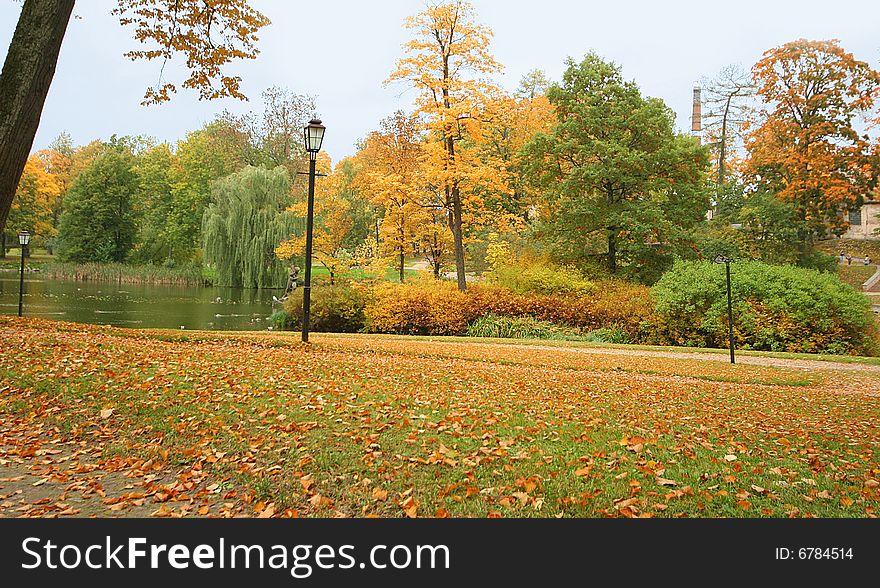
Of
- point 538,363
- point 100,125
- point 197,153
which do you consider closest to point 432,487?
point 538,363

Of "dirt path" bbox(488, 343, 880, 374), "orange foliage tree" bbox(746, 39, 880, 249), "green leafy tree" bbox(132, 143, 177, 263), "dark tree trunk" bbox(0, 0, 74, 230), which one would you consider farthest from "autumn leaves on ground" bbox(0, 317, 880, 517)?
"green leafy tree" bbox(132, 143, 177, 263)

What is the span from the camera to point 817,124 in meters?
22.6

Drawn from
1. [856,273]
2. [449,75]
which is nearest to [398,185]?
[449,75]

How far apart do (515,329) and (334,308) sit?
5.92 m

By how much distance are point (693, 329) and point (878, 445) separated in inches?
503

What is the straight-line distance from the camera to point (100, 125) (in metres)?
51.8

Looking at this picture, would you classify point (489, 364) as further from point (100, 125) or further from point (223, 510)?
point (100, 125)

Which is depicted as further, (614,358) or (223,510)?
(614,358)

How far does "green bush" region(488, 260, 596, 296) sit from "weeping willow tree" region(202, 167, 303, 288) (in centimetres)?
1417

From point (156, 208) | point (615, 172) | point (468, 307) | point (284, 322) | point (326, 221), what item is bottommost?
point (284, 322)

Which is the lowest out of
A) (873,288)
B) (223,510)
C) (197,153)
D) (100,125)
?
(223,510)

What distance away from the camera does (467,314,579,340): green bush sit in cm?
1866

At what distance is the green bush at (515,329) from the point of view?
1866cm

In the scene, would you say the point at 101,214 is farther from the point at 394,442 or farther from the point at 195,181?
the point at 394,442
